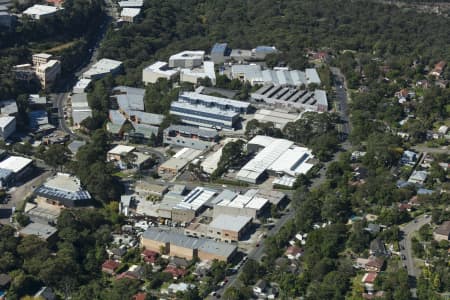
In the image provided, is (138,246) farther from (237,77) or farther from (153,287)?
(237,77)

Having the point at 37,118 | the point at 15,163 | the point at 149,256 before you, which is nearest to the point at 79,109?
the point at 37,118

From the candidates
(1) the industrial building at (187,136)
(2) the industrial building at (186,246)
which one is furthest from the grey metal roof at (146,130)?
(2) the industrial building at (186,246)

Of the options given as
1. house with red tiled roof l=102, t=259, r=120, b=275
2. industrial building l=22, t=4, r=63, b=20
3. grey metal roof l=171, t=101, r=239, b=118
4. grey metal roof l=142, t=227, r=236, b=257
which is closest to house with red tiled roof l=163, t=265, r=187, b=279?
grey metal roof l=142, t=227, r=236, b=257

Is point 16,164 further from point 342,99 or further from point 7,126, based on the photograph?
point 342,99

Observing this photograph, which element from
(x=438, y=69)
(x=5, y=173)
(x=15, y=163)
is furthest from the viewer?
(x=438, y=69)

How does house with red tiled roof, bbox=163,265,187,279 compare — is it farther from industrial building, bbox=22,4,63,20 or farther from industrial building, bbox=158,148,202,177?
industrial building, bbox=22,4,63,20

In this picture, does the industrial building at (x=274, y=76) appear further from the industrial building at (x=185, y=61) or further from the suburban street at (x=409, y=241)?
the suburban street at (x=409, y=241)
